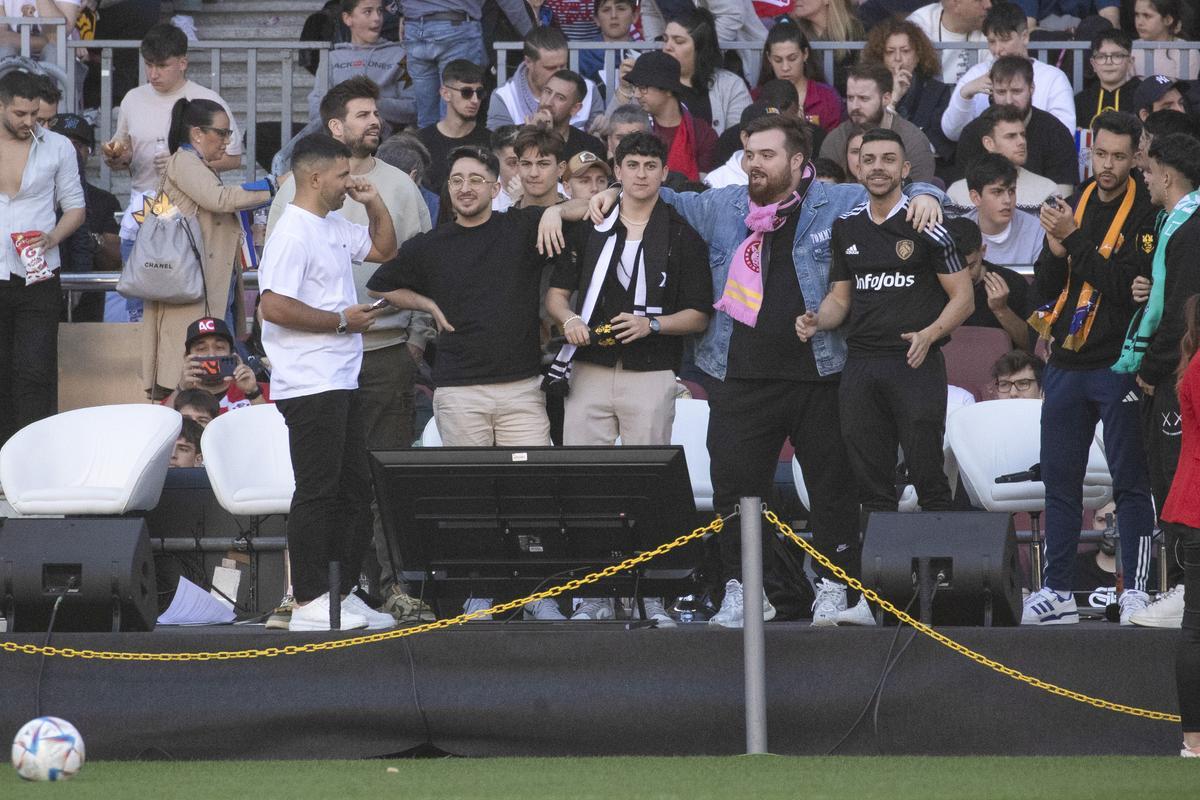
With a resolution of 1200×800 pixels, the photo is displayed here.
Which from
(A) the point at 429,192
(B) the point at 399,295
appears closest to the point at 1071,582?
(B) the point at 399,295

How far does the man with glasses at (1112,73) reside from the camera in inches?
478

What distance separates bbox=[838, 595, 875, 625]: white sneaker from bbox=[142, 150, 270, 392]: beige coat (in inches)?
185

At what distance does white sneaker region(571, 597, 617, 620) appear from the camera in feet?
27.7

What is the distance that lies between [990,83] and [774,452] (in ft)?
15.5

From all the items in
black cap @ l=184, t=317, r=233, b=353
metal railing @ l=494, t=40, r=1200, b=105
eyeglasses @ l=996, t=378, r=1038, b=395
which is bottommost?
eyeglasses @ l=996, t=378, r=1038, b=395

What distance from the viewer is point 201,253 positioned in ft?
36.0

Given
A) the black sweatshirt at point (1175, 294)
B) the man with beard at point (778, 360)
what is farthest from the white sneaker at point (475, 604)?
the black sweatshirt at point (1175, 294)

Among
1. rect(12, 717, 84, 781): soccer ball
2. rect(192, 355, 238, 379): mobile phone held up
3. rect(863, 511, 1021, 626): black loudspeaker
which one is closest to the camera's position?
rect(12, 717, 84, 781): soccer ball

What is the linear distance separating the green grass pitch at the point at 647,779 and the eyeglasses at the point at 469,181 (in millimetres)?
2622

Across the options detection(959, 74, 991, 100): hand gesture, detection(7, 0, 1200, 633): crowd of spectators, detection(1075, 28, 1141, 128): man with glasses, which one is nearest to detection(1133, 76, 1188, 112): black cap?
detection(7, 0, 1200, 633): crowd of spectators

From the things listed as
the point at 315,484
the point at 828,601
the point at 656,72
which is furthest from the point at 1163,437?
the point at 656,72

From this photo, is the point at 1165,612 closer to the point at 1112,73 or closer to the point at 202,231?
the point at 1112,73

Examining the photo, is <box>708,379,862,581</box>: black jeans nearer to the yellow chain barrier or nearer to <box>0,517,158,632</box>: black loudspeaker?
the yellow chain barrier

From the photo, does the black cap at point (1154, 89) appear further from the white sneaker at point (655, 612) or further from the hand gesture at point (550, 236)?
the white sneaker at point (655, 612)
